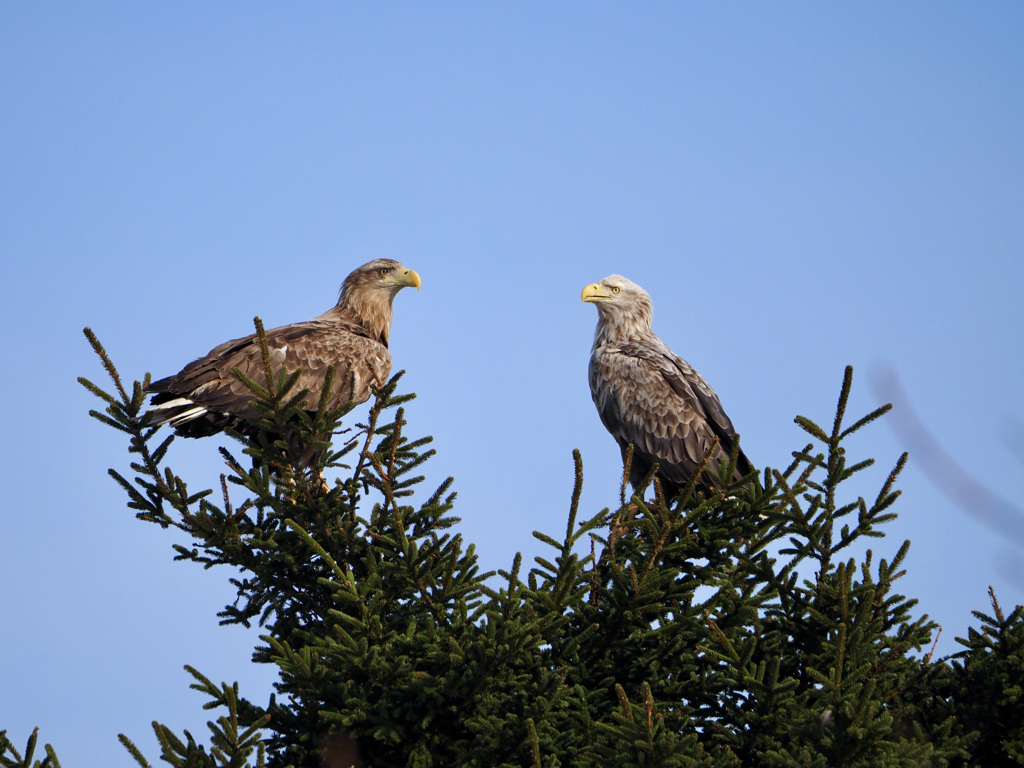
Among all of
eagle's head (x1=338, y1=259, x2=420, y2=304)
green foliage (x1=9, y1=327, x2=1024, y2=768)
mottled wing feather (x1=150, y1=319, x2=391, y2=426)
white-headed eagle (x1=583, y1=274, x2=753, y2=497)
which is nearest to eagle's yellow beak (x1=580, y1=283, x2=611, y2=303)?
white-headed eagle (x1=583, y1=274, x2=753, y2=497)

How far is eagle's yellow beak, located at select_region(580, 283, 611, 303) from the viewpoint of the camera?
10875mm

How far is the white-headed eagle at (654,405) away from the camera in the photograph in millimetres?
9758

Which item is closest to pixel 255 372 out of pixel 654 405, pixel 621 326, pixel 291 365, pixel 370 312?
pixel 291 365

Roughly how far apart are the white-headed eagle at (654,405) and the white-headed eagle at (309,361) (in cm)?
215

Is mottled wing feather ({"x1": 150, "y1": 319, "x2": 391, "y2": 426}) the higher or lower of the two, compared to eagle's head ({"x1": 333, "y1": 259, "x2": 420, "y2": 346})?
lower

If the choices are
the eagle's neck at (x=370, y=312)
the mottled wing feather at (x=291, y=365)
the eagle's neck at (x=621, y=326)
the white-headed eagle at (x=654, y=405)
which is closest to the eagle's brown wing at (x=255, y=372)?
the mottled wing feather at (x=291, y=365)

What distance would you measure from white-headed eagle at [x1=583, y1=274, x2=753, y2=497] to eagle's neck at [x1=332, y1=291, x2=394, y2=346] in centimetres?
217

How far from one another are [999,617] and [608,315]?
241 inches

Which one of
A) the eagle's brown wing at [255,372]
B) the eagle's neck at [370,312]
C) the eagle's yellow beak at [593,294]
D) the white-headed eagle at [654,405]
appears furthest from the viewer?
the eagle's yellow beak at [593,294]

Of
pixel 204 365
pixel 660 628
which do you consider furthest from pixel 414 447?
pixel 204 365

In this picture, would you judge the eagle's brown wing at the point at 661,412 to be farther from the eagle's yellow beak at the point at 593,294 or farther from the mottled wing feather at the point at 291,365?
the mottled wing feather at the point at 291,365

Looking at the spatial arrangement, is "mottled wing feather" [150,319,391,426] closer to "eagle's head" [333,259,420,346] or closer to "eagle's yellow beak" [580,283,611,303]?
"eagle's head" [333,259,420,346]

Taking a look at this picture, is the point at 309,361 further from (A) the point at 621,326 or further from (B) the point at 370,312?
(A) the point at 621,326

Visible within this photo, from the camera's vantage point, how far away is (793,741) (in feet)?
15.3
